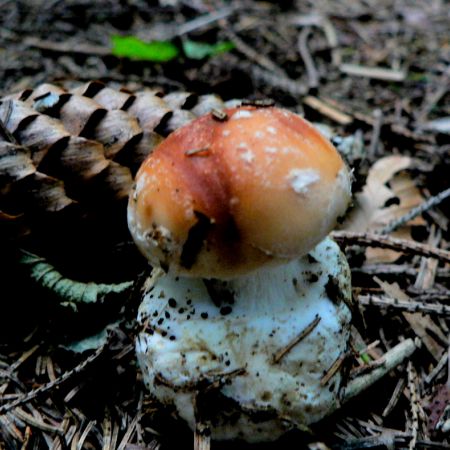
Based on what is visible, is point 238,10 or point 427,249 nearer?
point 427,249

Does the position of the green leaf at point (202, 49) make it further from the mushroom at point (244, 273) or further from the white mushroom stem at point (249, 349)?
the white mushroom stem at point (249, 349)

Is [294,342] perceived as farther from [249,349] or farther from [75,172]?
[75,172]

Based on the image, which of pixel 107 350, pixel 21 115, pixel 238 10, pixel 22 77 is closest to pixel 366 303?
pixel 107 350

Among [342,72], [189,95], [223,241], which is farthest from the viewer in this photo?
[342,72]

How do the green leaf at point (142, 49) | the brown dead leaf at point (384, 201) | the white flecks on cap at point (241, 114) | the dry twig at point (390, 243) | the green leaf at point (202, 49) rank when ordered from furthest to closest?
the green leaf at point (202, 49), the green leaf at point (142, 49), the brown dead leaf at point (384, 201), the dry twig at point (390, 243), the white flecks on cap at point (241, 114)

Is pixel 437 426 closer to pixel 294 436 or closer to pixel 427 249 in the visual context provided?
pixel 294 436

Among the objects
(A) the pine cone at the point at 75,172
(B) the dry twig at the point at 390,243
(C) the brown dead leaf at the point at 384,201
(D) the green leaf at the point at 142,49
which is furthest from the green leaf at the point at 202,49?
(B) the dry twig at the point at 390,243

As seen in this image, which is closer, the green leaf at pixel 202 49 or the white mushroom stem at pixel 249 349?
the white mushroom stem at pixel 249 349

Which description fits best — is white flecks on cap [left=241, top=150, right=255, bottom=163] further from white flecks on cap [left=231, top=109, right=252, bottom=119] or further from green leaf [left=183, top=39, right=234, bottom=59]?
green leaf [left=183, top=39, right=234, bottom=59]
